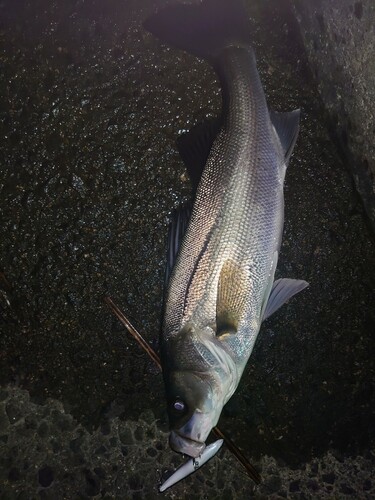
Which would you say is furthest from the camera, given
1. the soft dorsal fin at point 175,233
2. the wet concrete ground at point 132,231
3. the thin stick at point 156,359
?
the wet concrete ground at point 132,231

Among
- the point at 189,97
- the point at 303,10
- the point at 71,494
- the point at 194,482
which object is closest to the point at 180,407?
the point at 194,482

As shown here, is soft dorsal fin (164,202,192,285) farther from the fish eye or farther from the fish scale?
the fish eye

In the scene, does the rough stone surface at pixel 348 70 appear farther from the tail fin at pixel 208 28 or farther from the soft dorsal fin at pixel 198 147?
the soft dorsal fin at pixel 198 147

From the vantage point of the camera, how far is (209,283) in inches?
82.7

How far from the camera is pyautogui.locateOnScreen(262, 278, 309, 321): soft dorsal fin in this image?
227 cm

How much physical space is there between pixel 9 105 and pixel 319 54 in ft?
5.78

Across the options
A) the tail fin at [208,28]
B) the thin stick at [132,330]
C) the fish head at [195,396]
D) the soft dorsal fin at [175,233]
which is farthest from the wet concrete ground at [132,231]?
the fish head at [195,396]

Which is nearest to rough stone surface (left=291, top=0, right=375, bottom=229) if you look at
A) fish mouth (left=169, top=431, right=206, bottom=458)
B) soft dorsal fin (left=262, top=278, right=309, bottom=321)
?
soft dorsal fin (left=262, top=278, right=309, bottom=321)

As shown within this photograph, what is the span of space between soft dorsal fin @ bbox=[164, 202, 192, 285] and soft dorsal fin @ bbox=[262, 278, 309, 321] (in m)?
0.50

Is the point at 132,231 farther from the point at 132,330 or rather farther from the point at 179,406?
the point at 179,406

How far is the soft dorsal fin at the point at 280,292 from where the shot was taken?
2266 millimetres

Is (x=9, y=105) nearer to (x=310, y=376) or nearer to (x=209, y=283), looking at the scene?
(x=209, y=283)

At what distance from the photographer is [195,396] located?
1.97m

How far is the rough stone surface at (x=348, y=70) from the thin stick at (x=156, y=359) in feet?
4.72
